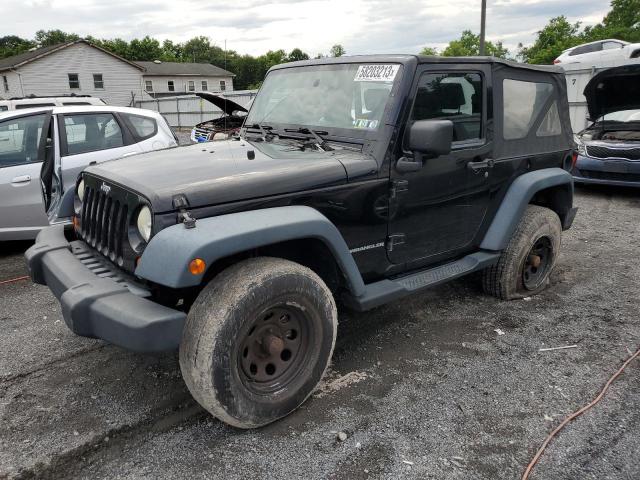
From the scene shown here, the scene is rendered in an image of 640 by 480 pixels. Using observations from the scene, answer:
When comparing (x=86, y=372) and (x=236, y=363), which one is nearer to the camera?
(x=236, y=363)

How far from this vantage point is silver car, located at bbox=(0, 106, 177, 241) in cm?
528

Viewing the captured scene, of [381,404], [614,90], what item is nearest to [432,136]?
[381,404]

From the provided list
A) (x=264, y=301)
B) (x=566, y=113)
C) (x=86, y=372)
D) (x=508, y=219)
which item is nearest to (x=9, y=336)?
(x=86, y=372)

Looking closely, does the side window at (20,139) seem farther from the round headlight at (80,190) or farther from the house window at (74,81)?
the house window at (74,81)

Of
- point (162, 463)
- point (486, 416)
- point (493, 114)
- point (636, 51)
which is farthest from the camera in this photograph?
point (636, 51)

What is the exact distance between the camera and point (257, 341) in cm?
271

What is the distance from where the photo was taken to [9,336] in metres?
3.84

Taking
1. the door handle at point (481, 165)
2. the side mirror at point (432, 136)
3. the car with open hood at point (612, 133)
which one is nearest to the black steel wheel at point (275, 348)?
the side mirror at point (432, 136)

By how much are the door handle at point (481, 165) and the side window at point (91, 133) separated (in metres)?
4.25

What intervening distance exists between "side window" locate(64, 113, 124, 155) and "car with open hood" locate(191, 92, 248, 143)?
1084 millimetres

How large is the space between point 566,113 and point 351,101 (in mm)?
2355

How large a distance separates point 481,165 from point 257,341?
210 centimetres

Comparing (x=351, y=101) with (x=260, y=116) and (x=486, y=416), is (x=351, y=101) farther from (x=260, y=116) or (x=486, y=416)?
(x=486, y=416)

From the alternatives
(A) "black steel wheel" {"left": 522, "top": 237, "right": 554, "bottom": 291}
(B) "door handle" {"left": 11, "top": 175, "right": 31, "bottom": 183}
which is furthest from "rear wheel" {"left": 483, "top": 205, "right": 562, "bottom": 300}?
(B) "door handle" {"left": 11, "top": 175, "right": 31, "bottom": 183}
